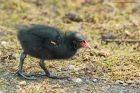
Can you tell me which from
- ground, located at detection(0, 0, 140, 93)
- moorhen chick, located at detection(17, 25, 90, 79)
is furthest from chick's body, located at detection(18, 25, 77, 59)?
ground, located at detection(0, 0, 140, 93)

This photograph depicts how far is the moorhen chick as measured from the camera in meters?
6.38

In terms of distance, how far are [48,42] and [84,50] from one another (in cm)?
145

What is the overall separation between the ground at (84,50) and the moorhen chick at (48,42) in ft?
1.04

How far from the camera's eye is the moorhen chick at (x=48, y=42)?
6.38 m

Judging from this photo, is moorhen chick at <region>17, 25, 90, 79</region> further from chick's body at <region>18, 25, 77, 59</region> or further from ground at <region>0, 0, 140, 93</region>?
ground at <region>0, 0, 140, 93</region>

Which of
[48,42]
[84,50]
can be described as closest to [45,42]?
[48,42]

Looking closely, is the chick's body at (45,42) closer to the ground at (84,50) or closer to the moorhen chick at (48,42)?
the moorhen chick at (48,42)

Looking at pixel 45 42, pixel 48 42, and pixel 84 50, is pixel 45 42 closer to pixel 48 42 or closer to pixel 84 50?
pixel 48 42

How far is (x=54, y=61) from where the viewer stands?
286 inches

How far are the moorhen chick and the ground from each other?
32 cm

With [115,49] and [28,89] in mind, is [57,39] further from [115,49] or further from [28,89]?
[115,49]

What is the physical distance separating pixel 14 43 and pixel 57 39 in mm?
1964

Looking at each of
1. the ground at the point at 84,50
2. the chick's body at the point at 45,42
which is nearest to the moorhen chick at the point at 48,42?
the chick's body at the point at 45,42

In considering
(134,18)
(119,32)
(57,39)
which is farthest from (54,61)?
(134,18)
